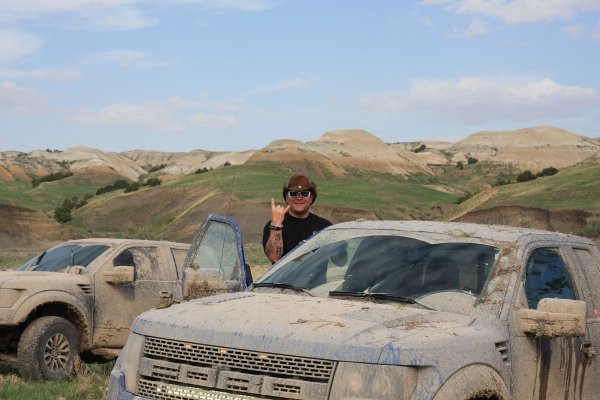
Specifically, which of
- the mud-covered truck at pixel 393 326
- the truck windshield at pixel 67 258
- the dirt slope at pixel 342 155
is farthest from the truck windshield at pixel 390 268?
the dirt slope at pixel 342 155

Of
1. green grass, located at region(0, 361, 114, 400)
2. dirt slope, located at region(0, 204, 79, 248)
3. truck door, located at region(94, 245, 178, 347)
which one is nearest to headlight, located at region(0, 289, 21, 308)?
green grass, located at region(0, 361, 114, 400)

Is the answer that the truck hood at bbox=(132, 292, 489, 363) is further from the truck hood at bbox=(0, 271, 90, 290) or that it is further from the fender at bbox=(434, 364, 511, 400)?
the truck hood at bbox=(0, 271, 90, 290)

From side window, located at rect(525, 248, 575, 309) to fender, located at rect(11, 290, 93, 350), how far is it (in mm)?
6805

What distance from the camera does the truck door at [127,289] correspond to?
40.3ft

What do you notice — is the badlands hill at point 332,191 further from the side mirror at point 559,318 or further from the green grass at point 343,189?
the side mirror at point 559,318

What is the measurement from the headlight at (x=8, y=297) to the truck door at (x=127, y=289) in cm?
101

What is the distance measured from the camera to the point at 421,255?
6.33m

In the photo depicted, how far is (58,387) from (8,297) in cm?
135

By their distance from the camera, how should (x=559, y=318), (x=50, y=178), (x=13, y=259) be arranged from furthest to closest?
(x=50, y=178)
(x=13, y=259)
(x=559, y=318)

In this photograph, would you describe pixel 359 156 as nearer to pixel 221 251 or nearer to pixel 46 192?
pixel 46 192

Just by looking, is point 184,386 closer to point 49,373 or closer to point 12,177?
point 49,373

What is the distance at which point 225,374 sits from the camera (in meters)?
4.99

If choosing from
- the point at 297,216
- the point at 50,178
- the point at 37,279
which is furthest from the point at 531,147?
the point at 297,216

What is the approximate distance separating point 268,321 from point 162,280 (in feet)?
25.1
